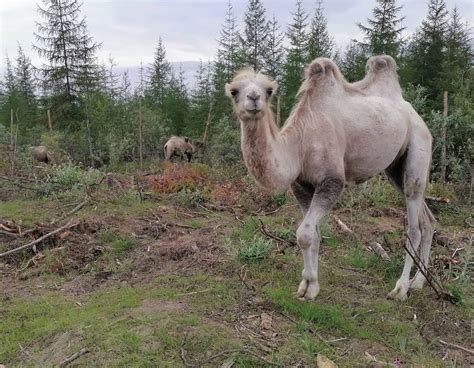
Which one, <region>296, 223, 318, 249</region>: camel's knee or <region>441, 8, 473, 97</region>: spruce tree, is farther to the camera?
<region>441, 8, 473, 97</region>: spruce tree

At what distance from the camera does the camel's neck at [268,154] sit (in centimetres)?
380

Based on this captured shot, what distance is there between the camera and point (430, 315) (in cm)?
448

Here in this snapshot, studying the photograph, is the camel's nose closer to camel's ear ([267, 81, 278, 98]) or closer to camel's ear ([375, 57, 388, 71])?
camel's ear ([267, 81, 278, 98])

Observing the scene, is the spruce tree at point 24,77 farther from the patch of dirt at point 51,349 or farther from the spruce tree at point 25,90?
the patch of dirt at point 51,349

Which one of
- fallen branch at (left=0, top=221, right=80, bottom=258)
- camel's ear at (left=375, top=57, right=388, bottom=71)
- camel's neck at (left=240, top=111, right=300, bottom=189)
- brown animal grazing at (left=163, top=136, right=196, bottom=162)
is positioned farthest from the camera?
brown animal grazing at (left=163, top=136, right=196, bottom=162)

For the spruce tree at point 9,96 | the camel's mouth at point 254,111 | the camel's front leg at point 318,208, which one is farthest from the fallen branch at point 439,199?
the spruce tree at point 9,96

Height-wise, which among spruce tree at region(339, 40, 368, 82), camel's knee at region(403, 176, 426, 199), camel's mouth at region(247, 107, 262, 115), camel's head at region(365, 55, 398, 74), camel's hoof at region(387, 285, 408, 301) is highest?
spruce tree at region(339, 40, 368, 82)

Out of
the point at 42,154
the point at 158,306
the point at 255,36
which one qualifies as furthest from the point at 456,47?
the point at 158,306

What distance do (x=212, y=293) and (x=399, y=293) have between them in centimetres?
190

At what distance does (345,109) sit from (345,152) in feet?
1.39

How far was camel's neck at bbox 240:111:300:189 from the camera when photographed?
3.80 m

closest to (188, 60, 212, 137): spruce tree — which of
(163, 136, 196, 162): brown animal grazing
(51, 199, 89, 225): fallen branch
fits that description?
(163, 136, 196, 162): brown animal grazing

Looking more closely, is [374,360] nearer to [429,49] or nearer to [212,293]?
[212,293]

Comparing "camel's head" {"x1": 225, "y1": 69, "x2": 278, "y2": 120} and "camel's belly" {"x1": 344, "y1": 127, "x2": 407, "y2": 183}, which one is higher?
"camel's head" {"x1": 225, "y1": 69, "x2": 278, "y2": 120}
